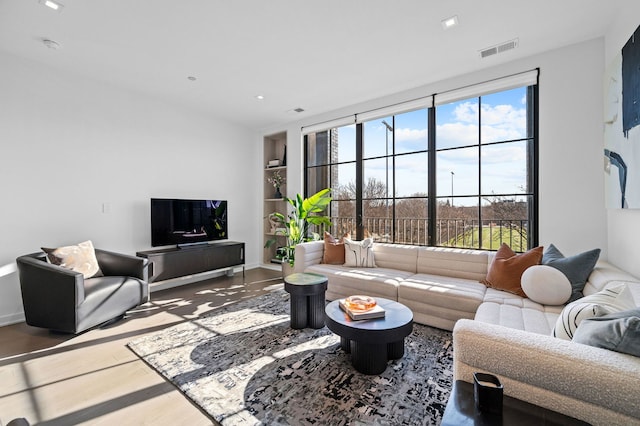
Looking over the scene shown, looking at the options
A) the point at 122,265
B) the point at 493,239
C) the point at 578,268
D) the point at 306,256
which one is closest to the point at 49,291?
the point at 122,265

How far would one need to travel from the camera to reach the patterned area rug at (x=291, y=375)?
5.31 feet

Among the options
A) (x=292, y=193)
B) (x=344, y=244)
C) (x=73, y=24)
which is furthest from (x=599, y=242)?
(x=73, y=24)

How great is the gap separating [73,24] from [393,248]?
13.1ft

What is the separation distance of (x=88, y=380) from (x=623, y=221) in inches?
170

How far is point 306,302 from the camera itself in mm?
2756

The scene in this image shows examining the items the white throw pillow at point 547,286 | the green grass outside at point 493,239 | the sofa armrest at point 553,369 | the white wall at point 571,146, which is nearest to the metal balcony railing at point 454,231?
the green grass outside at point 493,239

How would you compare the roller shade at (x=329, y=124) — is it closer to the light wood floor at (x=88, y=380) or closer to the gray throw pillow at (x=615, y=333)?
the light wood floor at (x=88, y=380)

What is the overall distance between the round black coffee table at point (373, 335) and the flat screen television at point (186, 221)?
9.97 feet

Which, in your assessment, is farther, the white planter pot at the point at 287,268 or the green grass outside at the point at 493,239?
the white planter pot at the point at 287,268

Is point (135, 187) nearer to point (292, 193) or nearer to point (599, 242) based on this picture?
point (292, 193)

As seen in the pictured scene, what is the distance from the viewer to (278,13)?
236 centimetres

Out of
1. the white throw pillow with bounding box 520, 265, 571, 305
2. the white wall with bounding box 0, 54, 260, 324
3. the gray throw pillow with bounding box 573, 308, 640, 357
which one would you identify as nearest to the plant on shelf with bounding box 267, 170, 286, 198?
the white wall with bounding box 0, 54, 260, 324

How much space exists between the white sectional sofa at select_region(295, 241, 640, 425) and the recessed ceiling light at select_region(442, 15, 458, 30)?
2288mm

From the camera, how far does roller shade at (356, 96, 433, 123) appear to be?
3762 millimetres
